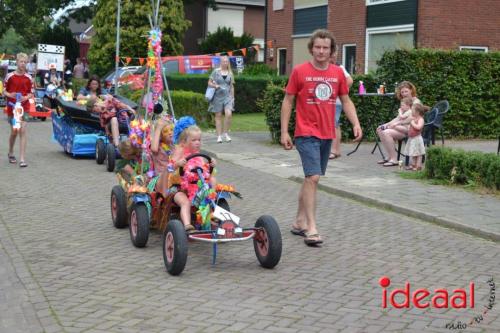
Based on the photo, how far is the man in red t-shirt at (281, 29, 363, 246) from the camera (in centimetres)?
746

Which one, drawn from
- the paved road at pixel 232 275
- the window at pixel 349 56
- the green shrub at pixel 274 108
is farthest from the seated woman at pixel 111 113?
the window at pixel 349 56

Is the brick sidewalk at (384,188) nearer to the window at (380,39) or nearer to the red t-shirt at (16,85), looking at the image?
the red t-shirt at (16,85)

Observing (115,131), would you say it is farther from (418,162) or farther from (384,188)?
(418,162)

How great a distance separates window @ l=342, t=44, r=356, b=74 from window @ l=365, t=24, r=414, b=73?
107 cm

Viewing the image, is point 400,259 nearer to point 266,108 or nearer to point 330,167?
point 330,167

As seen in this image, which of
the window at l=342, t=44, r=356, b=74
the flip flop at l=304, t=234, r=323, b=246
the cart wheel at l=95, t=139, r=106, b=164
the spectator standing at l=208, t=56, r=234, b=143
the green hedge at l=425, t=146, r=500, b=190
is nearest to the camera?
the flip flop at l=304, t=234, r=323, b=246

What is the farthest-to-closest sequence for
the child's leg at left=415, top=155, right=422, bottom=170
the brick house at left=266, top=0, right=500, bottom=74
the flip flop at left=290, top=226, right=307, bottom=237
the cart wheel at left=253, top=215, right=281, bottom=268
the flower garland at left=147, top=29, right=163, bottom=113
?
the brick house at left=266, top=0, right=500, bottom=74, the child's leg at left=415, top=155, right=422, bottom=170, the flower garland at left=147, top=29, right=163, bottom=113, the flip flop at left=290, top=226, right=307, bottom=237, the cart wheel at left=253, top=215, right=281, bottom=268

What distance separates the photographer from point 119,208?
26.6ft

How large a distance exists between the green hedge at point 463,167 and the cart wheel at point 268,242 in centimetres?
483

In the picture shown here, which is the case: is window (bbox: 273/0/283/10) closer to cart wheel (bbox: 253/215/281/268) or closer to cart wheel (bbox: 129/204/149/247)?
cart wheel (bbox: 129/204/149/247)

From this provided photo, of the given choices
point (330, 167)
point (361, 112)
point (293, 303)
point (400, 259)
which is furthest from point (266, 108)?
point (293, 303)

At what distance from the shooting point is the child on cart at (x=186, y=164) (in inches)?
271

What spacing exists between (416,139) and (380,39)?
14.3 metres

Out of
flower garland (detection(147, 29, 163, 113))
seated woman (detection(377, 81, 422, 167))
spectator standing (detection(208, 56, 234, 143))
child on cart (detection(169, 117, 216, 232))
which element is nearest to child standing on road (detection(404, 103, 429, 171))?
seated woman (detection(377, 81, 422, 167))
